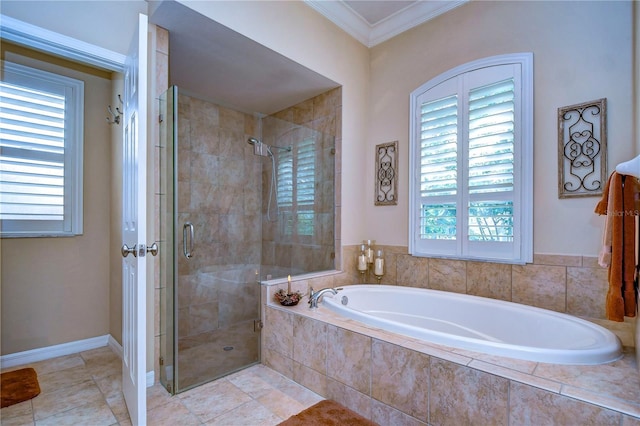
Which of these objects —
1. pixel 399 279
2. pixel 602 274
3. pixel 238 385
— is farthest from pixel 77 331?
pixel 602 274

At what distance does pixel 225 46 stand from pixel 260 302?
201cm

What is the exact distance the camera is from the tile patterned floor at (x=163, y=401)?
5.68ft

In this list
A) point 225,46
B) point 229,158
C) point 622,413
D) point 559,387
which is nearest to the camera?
point 622,413

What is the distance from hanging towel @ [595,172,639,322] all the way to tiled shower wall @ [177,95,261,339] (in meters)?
2.39

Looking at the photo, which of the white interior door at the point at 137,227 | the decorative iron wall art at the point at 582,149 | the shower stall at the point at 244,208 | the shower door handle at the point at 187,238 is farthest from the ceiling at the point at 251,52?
the decorative iron wall art at the point at 582,149

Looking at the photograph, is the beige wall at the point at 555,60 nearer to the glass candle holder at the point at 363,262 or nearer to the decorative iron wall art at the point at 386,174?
the decorative iron wall art at the point at 386,174

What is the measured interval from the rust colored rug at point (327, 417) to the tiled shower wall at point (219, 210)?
1154 millimetres

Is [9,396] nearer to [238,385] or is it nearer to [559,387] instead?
[238,385]

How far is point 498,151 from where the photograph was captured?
240 cm

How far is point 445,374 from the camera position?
55.6 inches

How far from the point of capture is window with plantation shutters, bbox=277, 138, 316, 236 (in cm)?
304

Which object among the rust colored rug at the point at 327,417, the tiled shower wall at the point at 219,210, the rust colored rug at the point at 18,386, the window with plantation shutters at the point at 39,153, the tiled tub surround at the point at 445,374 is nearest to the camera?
the tiled tub surround at the point at 445,374

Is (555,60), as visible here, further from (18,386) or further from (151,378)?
(18,386)

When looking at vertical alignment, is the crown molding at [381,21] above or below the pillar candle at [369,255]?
above
